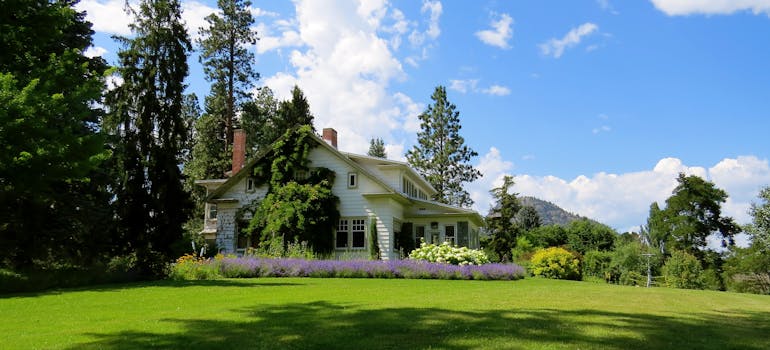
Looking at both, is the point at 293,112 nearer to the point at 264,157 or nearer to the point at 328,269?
the point at 264,157

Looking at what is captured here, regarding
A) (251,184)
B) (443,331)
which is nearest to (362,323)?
(443,331)

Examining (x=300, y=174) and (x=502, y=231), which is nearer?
(x=300, y=174)

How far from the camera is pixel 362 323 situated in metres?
7.52

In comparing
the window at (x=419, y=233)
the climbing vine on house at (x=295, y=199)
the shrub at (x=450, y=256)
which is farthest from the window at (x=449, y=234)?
the climbing vine on house at (x=295, y=199)

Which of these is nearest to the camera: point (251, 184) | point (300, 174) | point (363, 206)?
point (363, 206)

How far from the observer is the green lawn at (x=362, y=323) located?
Answer: 6312 millimetres

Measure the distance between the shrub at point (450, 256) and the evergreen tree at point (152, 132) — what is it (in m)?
11.7

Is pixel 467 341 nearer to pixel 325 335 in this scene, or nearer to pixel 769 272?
pixel 325 335

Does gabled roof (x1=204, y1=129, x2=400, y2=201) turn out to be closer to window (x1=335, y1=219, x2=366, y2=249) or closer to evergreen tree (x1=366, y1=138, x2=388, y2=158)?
window (x1=335, y1=219, x2=366, y2=249)

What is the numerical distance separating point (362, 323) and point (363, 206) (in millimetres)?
21909

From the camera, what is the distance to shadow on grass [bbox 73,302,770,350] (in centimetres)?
618

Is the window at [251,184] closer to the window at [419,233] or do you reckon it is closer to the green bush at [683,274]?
the window at [419,233]

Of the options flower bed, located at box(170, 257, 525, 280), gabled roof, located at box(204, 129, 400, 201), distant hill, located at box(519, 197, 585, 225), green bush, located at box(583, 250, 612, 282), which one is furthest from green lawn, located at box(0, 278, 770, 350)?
distant hill, located at box(519, 197, 585, 225)

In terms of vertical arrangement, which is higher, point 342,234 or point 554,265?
point 342,234
